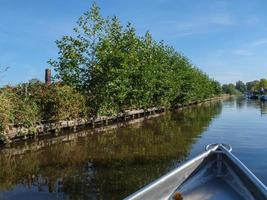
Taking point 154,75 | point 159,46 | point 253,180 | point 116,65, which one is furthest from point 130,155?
point 159,46

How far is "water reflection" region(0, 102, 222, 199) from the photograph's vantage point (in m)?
10.8

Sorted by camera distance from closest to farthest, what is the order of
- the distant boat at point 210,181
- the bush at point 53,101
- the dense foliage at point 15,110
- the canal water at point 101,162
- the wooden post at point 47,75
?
the distant boat at point 210,181 < the canal water at point 101,162 < the dense foliage at point 15,110 < the bush at point 53,101 < the wooden post at point 47,75

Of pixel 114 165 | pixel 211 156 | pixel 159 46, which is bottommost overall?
pixel 114 165

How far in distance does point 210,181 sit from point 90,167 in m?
6.55

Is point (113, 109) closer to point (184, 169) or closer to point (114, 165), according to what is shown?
point (114, 165)

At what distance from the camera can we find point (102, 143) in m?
20.4

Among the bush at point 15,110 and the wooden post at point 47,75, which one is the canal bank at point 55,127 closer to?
the bush at point 15,110

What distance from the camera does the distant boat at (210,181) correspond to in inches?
270

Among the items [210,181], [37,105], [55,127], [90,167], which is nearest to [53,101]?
[37,105]

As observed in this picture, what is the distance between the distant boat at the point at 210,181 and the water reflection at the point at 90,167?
2.50m

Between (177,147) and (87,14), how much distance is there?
16.6 m

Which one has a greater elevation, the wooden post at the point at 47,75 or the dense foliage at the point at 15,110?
the wooden post at the point at 47,75

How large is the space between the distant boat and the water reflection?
2500mm

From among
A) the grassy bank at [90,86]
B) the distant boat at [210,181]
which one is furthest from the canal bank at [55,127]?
the distant boat at [210,181]
